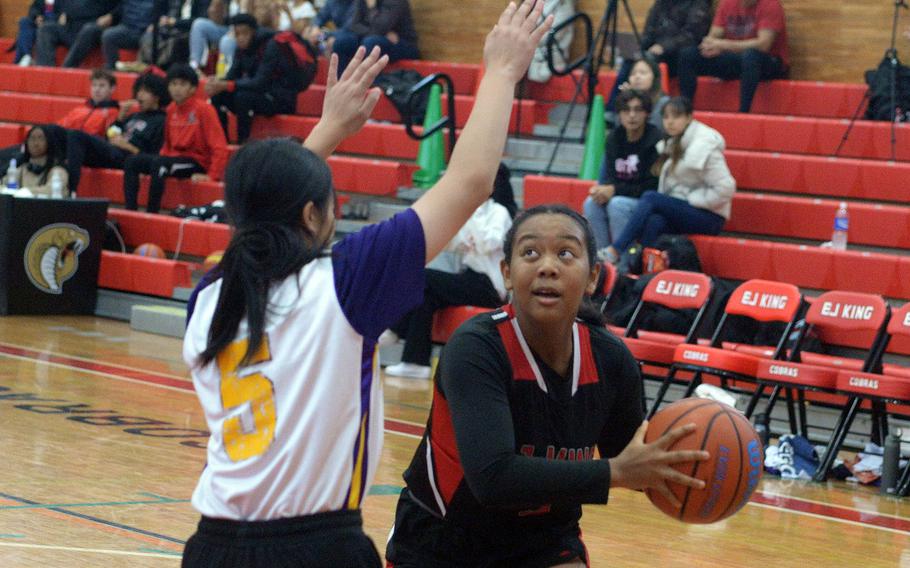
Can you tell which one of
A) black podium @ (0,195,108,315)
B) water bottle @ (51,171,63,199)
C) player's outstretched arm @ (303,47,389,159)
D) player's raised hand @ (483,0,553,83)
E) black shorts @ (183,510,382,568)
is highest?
player's raised hand @ (483,0,553,83)

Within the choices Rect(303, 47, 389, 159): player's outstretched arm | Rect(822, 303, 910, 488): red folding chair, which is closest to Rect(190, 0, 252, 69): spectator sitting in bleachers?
Rect(822, 303, 910, 488): red folding chair

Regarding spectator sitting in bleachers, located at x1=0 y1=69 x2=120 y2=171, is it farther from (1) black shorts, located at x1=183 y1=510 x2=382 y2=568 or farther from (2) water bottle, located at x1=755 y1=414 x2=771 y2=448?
(1) black shorts, located at x1=183 y1=510 x2=382 y2=568

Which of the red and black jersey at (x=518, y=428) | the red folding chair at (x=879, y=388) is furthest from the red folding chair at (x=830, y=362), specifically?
the red and black jersey at (x=518, y=428)

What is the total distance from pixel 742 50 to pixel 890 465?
17.0ft

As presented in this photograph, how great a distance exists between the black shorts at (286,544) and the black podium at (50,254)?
30.0ft

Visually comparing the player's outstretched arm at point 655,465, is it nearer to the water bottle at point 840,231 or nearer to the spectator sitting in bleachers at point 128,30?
the water bottle at point 840,231

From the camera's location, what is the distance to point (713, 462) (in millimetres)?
2586

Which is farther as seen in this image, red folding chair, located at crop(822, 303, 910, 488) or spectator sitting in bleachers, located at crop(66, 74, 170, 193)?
spectator sitting in bleachers, located at crop(66, 74, 170, 193)

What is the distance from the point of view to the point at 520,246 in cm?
277

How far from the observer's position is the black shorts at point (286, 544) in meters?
2.18

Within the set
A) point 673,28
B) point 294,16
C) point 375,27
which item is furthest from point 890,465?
point 294,16

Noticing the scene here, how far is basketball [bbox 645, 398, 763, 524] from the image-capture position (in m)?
2.58

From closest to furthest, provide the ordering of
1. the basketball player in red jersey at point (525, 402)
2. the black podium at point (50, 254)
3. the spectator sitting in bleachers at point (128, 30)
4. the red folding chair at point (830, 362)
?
the basketball player in red jersey at point (525, 402) < the red folding chair at point (830, 362) < the black podium at point (50, 254) < the spectator sitting in bleachers at point (128, 30)

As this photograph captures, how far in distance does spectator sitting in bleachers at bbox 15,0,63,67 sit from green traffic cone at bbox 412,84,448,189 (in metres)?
6.27
